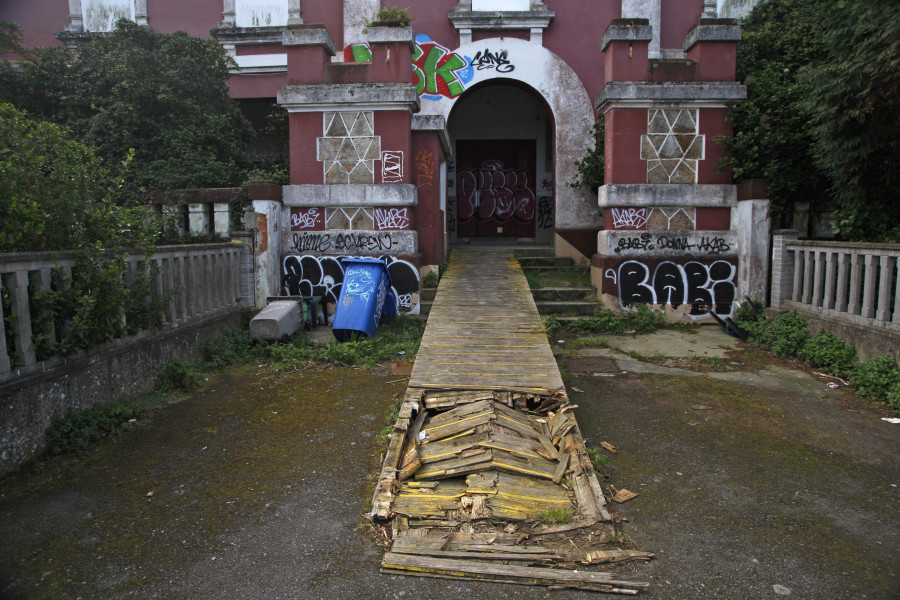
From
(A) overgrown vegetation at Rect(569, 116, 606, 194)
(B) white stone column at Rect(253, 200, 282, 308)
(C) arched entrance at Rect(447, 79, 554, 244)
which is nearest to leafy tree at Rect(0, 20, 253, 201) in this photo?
(B) white stone column at Rect(253, 200, 282, 308)

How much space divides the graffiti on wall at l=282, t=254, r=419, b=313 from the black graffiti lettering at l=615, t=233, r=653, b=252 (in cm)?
338

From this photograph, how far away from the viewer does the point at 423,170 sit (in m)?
10.1

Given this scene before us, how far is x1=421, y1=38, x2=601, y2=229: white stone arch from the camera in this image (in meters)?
12.7

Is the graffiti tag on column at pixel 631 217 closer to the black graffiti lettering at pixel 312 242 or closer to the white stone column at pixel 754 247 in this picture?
the white stone column at pixel 754 247

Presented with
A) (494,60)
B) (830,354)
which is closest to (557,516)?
(830,354)

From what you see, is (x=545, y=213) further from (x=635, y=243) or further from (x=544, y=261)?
(x=635, y=243)

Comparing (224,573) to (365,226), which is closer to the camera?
(224,573)

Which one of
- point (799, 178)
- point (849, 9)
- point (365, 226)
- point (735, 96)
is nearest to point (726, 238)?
point (799, 178)

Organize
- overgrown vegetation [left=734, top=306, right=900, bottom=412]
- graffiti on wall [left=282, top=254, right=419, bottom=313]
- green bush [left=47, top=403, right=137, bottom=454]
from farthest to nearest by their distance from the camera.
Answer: graffiti on wall [left=282, top=254, right=419, bottom=313], overgrown vegetation [left=734, top=306, right=900, bottom=412], green bush [left=47, top=403, right=137, bottom=454]

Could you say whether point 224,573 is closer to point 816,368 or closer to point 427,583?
point 427,583

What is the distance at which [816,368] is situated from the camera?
287 inches

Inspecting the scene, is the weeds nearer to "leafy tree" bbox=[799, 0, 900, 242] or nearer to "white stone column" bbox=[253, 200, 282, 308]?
"leafy tree" bbox=[799, 0, 900, 242]

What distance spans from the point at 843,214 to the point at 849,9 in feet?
8.45

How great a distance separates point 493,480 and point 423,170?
23.1 ft
